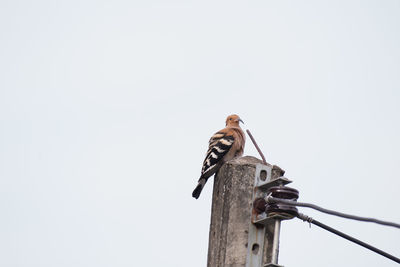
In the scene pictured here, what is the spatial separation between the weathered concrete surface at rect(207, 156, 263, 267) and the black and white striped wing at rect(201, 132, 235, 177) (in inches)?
118

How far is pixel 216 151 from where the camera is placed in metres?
8.07

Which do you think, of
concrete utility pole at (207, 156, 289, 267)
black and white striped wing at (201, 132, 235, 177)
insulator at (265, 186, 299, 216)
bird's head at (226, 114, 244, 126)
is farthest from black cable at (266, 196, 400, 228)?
bird's head at (226, 114, 244, 126)

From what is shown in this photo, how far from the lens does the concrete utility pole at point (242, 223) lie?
456 cm

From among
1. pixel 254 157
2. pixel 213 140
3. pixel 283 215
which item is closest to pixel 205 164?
pixel 213 140

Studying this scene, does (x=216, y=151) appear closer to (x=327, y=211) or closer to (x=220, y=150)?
(x=220, y=150)

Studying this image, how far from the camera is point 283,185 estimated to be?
4.52 m

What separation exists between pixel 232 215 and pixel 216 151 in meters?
3.45

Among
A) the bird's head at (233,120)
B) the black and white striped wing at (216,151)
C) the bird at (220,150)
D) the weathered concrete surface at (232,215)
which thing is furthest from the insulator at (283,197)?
the bird's head at (233,120)

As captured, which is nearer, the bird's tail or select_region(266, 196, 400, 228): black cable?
select_region(266, 196, 400, 228): black cable

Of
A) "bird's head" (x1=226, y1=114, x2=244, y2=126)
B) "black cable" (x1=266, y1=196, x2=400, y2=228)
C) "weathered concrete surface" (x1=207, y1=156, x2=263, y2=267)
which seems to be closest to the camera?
"black cable" (x1=266, y1=196, x2=400, y2=228)

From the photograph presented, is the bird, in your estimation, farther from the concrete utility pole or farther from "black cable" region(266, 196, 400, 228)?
"black cable" region(266, 196, 400, 228)

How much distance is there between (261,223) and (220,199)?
0.40 m

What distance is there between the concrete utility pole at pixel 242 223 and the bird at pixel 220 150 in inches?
113

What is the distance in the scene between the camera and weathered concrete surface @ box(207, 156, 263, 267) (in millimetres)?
4582
